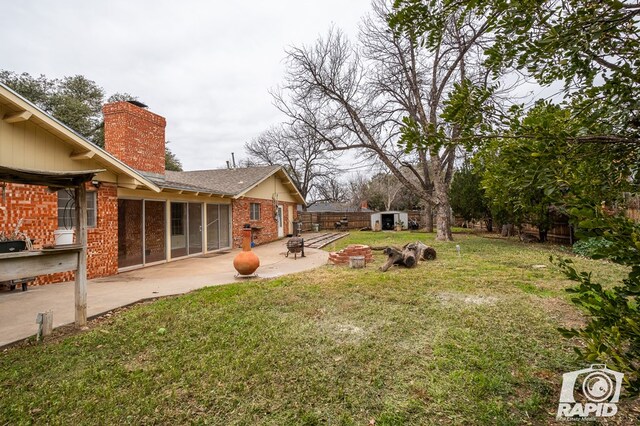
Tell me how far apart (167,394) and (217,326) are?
1.49 metres

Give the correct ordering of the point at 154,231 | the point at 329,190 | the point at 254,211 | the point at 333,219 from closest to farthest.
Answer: the point at 154,231 < the point at 254,211 < the point at 333,219 < the point at 329,190

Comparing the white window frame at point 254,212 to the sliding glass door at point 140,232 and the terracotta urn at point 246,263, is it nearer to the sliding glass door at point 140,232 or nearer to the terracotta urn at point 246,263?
the sliding glass door at point 140,232

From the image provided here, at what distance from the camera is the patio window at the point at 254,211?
15.2 metres

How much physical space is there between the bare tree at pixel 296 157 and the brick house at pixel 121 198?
16652mm

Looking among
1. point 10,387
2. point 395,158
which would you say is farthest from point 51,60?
point 10,387

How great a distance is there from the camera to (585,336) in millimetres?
1263

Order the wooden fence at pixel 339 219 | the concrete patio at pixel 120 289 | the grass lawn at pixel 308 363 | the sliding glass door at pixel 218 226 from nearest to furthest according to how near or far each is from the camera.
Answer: the grass lawn at pixel 308 363 → the concrete patio at pixel 120 289 → the sliding glass door at pixel 218 226 → the wooden fence at pixel 339 219

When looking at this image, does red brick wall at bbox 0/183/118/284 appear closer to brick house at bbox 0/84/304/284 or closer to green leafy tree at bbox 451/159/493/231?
brick house at bbox 0/84/304/284

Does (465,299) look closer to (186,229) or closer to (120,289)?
(120,289)

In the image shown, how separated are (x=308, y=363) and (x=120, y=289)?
202 inches

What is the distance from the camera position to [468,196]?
17.4 meters

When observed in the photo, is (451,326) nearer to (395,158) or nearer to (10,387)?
(10,387)

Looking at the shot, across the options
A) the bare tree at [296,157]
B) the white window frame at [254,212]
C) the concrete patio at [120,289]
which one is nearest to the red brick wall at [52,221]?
the concrete patio at [120,289]

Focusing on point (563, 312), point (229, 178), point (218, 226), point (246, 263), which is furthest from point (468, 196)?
point (246, 263)
